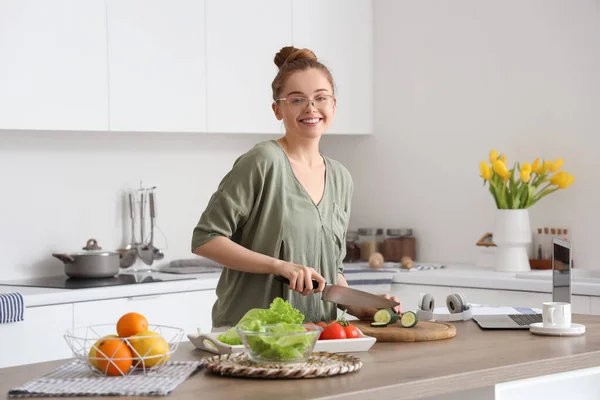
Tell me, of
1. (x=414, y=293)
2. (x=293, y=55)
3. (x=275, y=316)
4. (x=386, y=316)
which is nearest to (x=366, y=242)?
(x=414, y=293)

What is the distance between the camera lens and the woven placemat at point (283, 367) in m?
1.89

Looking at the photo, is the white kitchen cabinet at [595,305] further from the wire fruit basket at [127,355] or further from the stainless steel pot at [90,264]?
the wire fruit basket at [127,355]

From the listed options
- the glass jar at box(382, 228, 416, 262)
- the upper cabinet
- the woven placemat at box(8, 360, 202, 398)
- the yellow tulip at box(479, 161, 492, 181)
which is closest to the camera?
the woven placemat at box(8, 360, 202, 398)

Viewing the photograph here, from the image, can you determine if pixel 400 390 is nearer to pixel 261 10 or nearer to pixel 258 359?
pixel 258 359

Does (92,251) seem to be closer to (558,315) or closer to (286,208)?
(286,208)

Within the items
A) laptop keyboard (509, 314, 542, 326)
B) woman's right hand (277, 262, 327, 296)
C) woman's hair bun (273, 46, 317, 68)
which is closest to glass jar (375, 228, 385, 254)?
laptop keyboard (509, 314, 542, 326)

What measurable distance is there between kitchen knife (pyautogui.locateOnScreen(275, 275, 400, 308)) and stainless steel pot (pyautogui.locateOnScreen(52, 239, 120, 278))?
1.78 metres

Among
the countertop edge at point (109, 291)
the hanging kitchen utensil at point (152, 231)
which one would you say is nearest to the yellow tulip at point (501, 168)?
the countertop edge at point (109, 291)

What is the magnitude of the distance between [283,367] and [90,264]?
2.31m

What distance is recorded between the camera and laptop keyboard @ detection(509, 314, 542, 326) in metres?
2.68

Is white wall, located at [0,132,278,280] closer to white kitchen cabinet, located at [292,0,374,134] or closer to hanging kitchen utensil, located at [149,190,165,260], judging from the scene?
hanging kitchen utensil, located at [149,190,165,260]

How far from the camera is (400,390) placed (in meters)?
1.86

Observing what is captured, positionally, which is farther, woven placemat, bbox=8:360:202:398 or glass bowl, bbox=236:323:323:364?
glass bowl, bbox=236:323:323:364

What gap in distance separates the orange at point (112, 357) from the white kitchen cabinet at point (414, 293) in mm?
2572
